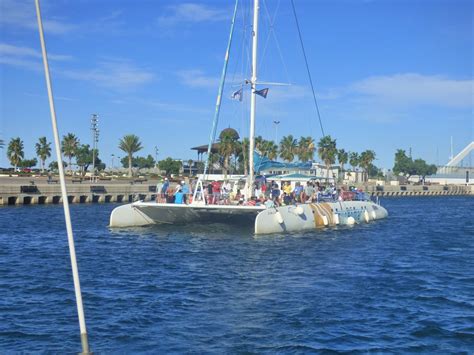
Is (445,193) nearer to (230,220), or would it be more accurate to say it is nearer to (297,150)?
(297,150)

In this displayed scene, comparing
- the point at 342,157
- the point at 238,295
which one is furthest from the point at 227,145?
the point at 238,295

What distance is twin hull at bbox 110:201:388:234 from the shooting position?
2538 centimetres

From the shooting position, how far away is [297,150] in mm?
104688

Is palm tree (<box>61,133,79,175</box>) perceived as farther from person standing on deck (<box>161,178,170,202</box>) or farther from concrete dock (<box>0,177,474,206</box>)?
person standing on deck (<box>161,178,170,202</box>)

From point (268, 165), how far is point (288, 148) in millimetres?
75586

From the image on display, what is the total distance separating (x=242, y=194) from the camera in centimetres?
2859

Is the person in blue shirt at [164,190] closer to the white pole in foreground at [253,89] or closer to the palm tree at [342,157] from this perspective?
the white pole in foreground at [253,89]

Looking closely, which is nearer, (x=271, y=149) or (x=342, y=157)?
(x=271, y=149)

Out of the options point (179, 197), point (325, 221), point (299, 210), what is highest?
point (179, 197)

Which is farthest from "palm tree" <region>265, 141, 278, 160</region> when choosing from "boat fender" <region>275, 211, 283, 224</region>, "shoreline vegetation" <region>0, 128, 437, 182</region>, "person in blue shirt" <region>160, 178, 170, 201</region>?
"boat fender" <region>275, 211, 283, 224</region>

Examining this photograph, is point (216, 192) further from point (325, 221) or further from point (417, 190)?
point (417, 190)

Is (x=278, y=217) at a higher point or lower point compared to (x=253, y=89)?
lower

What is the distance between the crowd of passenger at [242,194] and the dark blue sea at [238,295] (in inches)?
80.3

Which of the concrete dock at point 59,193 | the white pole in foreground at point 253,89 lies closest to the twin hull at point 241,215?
the white pole in foreground at point 253,89
